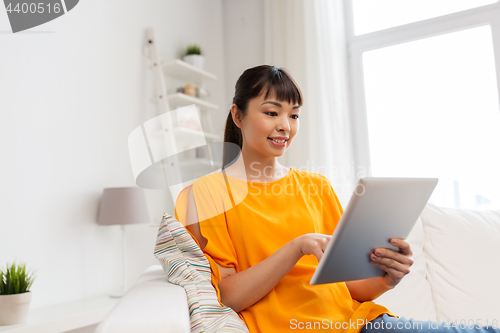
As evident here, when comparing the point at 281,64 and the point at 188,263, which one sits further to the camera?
the point at 281,64

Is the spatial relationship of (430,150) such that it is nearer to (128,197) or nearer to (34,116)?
(128,197)

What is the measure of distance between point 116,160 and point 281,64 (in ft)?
4.31

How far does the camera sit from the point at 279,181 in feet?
3.73

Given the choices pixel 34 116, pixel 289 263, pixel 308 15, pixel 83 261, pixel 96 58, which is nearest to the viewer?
pixel 289 263

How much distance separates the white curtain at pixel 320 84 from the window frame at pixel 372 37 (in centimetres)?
8

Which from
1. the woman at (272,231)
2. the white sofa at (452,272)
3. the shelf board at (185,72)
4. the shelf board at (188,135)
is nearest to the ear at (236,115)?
the woman at (272,231)

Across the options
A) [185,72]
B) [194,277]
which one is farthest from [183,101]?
[194,277]

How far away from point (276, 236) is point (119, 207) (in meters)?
1.20

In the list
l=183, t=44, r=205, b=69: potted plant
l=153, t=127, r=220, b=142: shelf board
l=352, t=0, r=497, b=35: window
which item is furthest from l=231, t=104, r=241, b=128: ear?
l=352, t=0, r=497, b=35: window

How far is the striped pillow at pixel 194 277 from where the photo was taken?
2.74ft

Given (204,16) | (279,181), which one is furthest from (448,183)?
(204,16)

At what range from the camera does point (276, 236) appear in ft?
3.35

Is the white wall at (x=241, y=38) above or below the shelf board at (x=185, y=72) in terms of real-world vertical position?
above

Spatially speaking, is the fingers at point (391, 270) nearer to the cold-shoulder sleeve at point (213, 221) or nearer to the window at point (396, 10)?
the cold-shoulder sleeve at point (213, 221)
